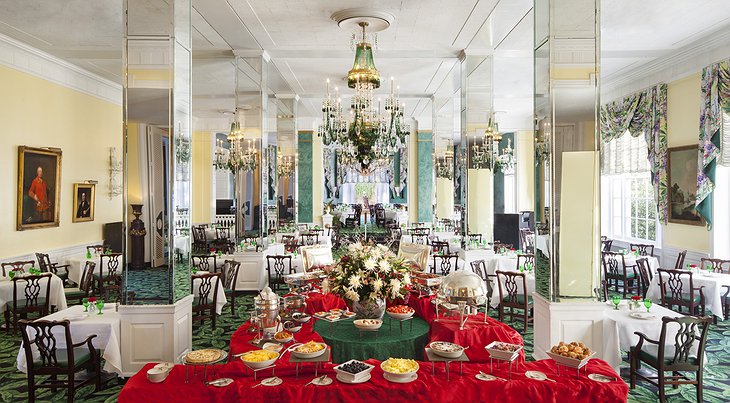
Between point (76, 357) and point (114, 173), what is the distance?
8374 mm

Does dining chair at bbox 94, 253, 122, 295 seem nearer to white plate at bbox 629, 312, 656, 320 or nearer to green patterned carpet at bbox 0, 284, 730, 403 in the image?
green patterned carpet at bbox 0, 284, 730, 403

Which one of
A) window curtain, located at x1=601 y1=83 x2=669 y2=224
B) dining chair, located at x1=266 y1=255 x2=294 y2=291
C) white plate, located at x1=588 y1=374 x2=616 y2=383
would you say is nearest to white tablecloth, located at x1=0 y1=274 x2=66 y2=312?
dining chair, located at x1=266 y1=255 x2=294 y2=291

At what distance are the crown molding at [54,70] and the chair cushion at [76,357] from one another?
6.39 m

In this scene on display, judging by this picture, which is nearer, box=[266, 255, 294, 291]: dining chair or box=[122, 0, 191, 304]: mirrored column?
box=[122, 0, 191, 304]: mirrored column

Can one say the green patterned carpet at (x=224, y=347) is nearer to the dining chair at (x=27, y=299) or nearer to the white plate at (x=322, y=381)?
the dining chair at (x=27, y=299)

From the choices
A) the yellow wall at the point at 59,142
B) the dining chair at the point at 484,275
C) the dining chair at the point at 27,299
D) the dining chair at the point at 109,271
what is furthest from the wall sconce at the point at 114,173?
the dining chair at the point at 484,275

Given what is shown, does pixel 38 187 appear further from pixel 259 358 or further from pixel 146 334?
pixel 259 358

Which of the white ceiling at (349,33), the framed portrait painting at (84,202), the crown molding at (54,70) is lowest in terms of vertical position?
the framed portrait painting at (84,202)

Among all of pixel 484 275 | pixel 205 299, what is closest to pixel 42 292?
pixel 205 299

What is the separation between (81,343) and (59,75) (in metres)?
7.69

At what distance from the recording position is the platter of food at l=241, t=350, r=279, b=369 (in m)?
3.22

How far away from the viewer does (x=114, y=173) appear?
11898 mm

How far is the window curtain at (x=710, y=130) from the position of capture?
27.1 ft

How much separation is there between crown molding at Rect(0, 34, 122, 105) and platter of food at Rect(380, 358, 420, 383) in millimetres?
9134
